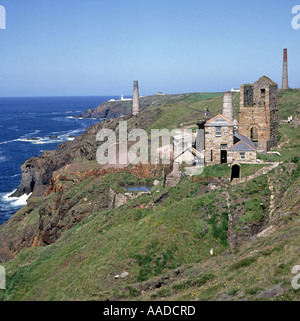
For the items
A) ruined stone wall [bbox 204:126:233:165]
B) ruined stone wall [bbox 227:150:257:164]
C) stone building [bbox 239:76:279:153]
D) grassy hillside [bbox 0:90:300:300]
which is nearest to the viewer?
grassy hillside [bbox 0:90:300:300]

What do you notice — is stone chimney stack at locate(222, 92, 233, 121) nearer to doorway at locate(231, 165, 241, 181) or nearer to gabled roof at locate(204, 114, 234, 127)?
gabled roof at locate(204, 114, 234, 127)

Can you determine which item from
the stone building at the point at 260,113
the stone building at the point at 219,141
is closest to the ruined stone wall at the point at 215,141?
the stone building at the point at 219,141

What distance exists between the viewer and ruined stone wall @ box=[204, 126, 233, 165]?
103 ft

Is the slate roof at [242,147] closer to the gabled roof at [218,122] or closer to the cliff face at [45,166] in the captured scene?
the gabled roof at [218,122]

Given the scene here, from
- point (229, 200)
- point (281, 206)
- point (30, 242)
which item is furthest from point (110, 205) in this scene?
point (281, 206)

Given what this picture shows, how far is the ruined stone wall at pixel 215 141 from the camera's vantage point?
1237 inches

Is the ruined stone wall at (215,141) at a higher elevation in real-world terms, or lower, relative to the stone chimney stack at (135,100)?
lower

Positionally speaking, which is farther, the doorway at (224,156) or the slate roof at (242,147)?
the doorway at (224,156)

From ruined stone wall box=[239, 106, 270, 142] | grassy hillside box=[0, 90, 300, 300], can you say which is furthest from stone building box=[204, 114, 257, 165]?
ruined stone wall box=[239, 106, 270, 142]

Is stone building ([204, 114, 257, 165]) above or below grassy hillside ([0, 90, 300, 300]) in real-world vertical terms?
above

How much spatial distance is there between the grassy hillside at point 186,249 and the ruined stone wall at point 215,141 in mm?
1587

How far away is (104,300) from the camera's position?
1736 cm

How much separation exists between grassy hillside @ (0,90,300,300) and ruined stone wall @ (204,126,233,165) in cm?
159

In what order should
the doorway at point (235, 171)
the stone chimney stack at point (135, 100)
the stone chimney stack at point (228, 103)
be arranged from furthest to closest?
the stone chimney stack at point (135, 100)
the stone chimney stack at point (228, 103)
the doorway at point (235, 171)
